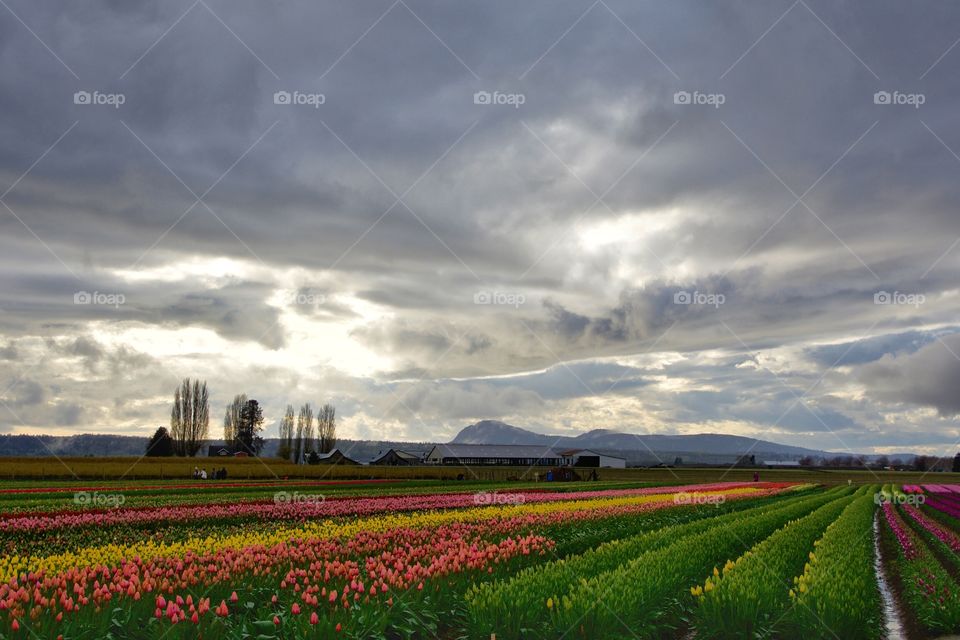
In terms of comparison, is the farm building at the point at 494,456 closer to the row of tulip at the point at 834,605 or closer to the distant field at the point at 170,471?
the distant field at the point at 170,471

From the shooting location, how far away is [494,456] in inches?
5546

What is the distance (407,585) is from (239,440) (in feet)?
396

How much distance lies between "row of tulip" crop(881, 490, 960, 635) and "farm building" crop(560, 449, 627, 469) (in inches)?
4649

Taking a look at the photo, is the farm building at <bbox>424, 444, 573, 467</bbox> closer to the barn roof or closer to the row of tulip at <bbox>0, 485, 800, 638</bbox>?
the barn roof

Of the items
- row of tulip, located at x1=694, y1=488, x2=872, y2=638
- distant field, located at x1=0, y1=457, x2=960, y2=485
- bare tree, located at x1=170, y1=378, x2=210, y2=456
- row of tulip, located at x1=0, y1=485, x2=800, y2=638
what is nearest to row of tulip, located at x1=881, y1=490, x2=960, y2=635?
row of tulip, located at x1=694, y1=488, x2=872, y2=638

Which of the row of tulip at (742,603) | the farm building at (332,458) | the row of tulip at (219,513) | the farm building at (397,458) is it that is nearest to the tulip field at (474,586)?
the row of tulip at (742,603)

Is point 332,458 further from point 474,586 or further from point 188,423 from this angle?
point 474,586

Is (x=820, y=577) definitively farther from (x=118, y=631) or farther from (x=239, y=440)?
(x=239, y=440)

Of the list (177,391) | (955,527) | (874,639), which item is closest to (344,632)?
(874,639)

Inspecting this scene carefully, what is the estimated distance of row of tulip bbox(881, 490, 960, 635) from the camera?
11656 millimetres

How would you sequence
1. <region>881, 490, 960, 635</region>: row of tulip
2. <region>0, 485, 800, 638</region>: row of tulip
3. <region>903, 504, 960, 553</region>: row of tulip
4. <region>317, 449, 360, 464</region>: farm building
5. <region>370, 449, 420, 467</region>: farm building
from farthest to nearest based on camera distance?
<region>370, 449, 420, 467</region>: farm building
<region>317, 449, 360, 464</region>: farm building
<region>903, 504, 960, 553</region>: row of tulip
<region>881, 490, 960, 635</region>: row of tulip
<region>0, 485, 800, 638</region>: row of tulip

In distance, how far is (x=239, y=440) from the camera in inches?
4840

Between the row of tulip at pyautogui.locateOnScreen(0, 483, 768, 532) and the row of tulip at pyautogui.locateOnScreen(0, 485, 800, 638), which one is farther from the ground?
the row of tulip at pyautogui.locateOnScreen(0, 485, 800, 638)

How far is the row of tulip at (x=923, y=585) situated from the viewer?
38.2 ft
